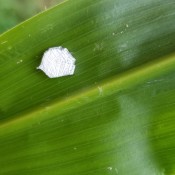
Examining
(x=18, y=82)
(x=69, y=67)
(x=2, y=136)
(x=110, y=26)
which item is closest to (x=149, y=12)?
(x=110, y=26)

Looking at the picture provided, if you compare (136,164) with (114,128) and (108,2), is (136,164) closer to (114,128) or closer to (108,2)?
(114,128)

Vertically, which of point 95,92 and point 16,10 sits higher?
point 16,10

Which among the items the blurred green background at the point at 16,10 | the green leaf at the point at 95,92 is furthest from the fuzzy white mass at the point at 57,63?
the blurred green background at the point at 16,10

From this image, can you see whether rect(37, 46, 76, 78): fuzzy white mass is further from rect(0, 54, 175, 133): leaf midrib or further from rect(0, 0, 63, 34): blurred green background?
rect(0, 0, 63, 34): blurred green background

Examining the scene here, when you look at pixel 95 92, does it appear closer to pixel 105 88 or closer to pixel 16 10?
pixel 105 88

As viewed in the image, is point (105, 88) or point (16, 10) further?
point (16, 10)

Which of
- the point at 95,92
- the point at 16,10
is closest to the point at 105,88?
the point at 95,92

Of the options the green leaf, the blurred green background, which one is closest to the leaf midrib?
the green leaf
